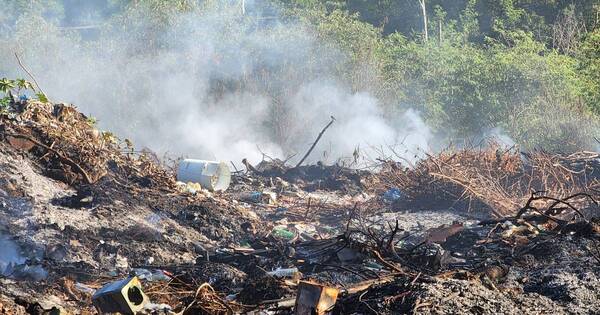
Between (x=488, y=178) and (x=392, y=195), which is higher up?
(x=392, y=195)

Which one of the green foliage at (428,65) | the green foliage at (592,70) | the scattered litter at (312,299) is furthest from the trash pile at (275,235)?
the green foliage at (592,70)

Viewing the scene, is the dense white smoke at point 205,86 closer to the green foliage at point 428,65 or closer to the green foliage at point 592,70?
the green foliage at point 428,65

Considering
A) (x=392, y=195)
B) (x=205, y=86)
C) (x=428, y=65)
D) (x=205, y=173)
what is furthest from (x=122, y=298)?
(x=428, y=65)

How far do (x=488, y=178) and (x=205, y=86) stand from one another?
1058 centimetres

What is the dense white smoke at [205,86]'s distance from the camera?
→ 20.3m

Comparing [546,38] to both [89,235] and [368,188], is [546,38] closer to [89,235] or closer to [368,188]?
[368,188]

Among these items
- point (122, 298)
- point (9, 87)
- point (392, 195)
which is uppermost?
point (9, 87)

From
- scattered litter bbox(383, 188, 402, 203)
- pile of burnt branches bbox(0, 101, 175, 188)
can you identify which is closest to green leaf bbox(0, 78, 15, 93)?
pile of burnt branches bbox(0, 101, 175, 188)

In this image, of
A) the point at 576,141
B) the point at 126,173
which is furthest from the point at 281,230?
the point at 576,141

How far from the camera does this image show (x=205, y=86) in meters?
20.5

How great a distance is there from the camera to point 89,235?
7.86 meters

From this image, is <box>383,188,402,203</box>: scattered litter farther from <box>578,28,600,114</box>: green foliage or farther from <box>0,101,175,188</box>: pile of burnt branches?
<box>578,28,600,114</box>: green foliage

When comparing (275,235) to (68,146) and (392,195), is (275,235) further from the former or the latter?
(392,195)

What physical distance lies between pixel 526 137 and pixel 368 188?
6.95m
